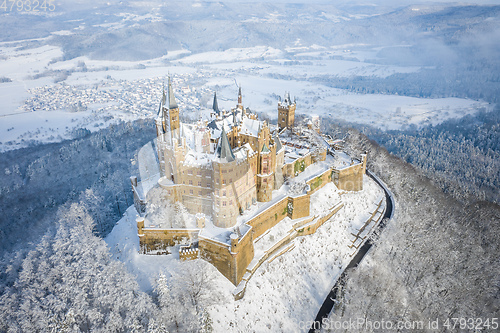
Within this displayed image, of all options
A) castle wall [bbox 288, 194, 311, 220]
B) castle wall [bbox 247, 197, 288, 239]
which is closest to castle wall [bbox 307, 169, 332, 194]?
castle wall [bbox 288, 194, 311, 220]

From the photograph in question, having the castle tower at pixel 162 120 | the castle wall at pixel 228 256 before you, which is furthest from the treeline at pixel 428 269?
the castle tower at pixel 162 120

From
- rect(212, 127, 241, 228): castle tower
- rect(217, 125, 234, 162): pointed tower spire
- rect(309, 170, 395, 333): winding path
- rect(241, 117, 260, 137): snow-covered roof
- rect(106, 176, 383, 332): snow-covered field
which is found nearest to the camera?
rect(106, 176, 383, 332): snow-covered field

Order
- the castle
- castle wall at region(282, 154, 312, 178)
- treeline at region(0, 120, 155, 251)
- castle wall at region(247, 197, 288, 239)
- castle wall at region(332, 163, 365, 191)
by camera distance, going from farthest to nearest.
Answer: castle wall at region(332, 163, 365, 191) → treeline at region(0, 120, 155, 251) → castle wall at region(282, 154, 312, 178) → castle wall at region(247, 197, 288, 239) → the castle

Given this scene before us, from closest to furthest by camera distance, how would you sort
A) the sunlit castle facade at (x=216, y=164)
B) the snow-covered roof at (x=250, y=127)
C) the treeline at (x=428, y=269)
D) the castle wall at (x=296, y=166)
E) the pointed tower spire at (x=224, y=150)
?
the pointed tower spire at (x=224, y=150) → the sunlit castle facade at (x=216, y=164) → the treeline at (x=428, y=269) → the snow-covered roof at (x=250, y=127) → the castle wall at (x=296, y=166)

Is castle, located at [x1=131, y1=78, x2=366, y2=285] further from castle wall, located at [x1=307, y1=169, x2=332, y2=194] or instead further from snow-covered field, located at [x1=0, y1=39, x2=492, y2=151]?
snow-covered field, located at [x1=0, y1=39, x2=492, y2=151]

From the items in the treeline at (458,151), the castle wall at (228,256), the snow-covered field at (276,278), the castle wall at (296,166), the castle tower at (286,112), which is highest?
the castle tower at (286,112)

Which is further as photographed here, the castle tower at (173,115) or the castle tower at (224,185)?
the castle tower at (173,115)

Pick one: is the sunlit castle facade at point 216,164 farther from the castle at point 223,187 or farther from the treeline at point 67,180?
the treeline at point 67,180
